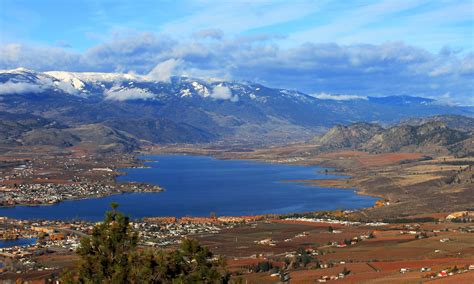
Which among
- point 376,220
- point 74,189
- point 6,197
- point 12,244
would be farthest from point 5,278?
point 74,189

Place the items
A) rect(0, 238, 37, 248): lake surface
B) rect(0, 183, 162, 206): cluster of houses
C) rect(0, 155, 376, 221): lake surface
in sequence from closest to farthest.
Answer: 1. rect(0, 238, 37, 248): lake surface
2. rect(0, 155, 376, 221): lake surface
3. rect(0, 183, 162, 206): cluster of houses

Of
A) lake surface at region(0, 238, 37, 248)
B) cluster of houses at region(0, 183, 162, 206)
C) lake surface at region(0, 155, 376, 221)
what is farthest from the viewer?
cluster of houses at region(0, 183, 162, 206)

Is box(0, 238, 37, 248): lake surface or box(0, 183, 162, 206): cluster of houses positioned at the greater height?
box(0, 183, 162, 206): cluster of houses

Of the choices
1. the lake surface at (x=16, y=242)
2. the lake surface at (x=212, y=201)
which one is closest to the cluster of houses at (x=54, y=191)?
the lake surface at (x=212, y=201)

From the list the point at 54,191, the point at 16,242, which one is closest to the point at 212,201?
the point at 54,191

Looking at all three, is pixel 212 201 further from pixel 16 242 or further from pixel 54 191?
pixel 16 242

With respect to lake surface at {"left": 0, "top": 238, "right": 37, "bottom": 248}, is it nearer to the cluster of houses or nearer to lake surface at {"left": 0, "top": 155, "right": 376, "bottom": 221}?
lake surface at {"left": 0, "top": 155, "right": 376, "bottom": 221}

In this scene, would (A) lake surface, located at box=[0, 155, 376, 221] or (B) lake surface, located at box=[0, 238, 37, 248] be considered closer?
(B) lake surface, located at box=[0, 238, 37, 248]

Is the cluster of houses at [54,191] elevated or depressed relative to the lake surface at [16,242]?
elevated

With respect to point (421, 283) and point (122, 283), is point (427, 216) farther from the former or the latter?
point (122, 283)

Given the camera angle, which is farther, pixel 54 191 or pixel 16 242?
pixel 54 191

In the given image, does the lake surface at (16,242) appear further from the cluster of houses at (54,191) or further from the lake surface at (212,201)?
the cluster of houses at (54,191)

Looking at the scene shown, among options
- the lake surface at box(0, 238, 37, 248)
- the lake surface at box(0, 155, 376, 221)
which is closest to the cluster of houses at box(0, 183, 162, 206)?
the lake surface at box(0, 155, 376, 221)
